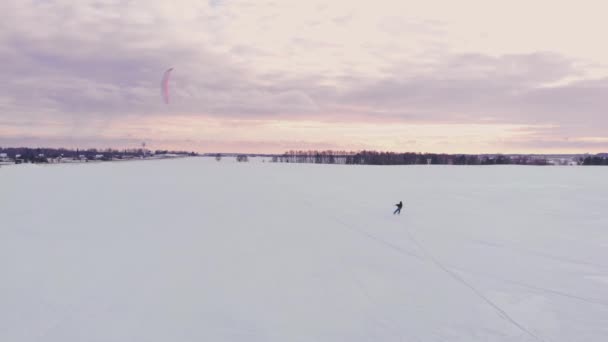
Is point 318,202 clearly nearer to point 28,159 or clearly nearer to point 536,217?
point 536,217

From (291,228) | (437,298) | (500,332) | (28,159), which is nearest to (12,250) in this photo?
(291,228)

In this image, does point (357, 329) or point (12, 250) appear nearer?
point (357, 329)

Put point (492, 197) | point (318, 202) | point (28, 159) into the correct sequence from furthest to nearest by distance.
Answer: point (28, 159) → point (492, 197) → point (318, 202)

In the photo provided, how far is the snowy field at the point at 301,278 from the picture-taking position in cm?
466

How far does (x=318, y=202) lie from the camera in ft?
54.1

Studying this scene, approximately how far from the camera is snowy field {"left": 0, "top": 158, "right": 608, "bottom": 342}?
4.66 meters

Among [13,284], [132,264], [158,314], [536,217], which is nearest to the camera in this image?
[158,314]

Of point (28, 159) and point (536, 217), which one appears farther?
point (28, 159)

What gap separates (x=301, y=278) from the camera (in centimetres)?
640

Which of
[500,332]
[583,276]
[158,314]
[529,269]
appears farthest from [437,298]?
[158,314]

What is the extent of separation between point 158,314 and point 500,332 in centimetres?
462

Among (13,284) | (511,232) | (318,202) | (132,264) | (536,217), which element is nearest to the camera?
(13,284)

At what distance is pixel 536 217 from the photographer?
42.2 ft

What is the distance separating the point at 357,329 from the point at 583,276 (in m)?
4.93
